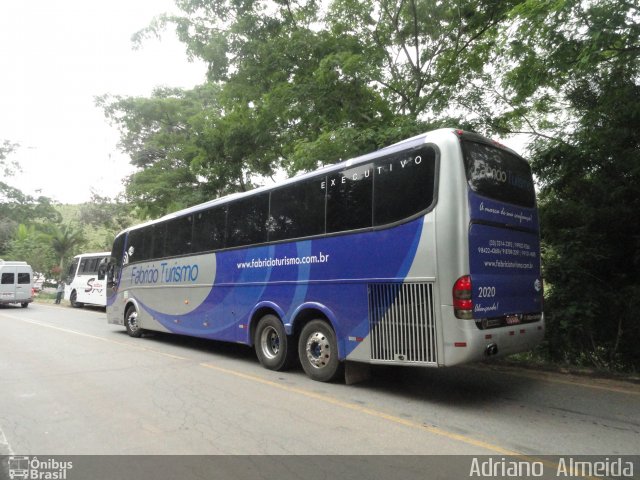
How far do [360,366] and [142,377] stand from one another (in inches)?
136

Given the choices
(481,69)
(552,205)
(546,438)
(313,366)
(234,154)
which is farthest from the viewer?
(234,154)

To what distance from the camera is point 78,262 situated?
72.2 ft

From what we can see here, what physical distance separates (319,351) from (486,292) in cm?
274

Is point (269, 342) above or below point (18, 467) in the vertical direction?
above

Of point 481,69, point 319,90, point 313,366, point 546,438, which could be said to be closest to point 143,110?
point 319,90

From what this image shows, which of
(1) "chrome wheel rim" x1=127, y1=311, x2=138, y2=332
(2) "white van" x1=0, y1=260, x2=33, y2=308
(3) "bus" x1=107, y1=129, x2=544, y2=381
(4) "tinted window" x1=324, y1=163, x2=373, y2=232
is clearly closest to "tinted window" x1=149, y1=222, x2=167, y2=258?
(1) "chrome wheel rim" x1=127, y1=311, x2=138, y2=332

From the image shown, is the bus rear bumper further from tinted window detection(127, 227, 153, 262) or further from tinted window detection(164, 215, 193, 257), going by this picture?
tinted window detection(127, 227, 153, 262)

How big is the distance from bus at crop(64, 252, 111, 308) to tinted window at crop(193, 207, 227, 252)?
1250 centimetres

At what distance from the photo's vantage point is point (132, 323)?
38.8 ft

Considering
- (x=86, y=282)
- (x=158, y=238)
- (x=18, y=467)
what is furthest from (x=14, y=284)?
(x=18, y=467)

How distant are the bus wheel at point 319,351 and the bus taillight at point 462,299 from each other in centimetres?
200

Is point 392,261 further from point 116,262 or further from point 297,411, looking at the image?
point 116,262

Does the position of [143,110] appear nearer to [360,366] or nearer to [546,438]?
[360,366]

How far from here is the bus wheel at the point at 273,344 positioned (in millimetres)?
7316
